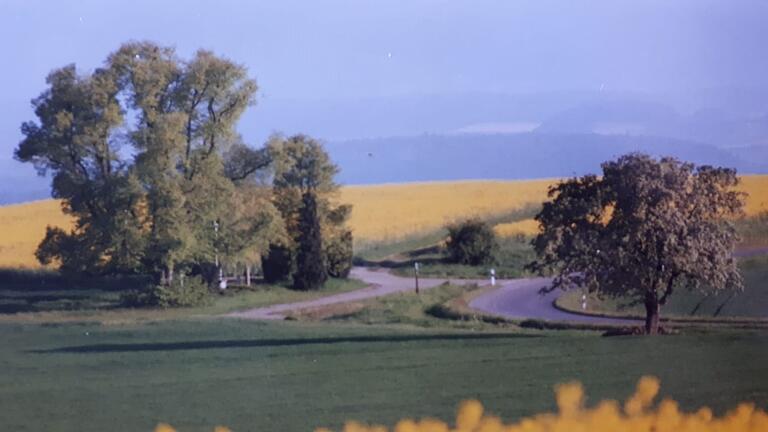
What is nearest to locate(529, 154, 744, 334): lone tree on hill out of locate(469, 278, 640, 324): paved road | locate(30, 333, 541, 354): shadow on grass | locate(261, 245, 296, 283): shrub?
locate(30, 333, 541, 354): shadow on grass

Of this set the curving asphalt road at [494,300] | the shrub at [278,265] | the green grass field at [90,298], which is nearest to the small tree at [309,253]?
the shrub at [278,265]

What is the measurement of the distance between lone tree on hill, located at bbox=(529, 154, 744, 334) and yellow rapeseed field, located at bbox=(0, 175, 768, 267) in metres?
6.15

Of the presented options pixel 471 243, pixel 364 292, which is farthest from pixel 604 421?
pixel 364 292

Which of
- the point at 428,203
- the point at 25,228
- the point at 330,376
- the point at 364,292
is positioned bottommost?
the point at 330,376

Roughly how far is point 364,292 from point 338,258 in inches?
193

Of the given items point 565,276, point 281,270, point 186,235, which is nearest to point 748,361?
point 565,276

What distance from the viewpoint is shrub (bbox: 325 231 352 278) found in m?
38.5

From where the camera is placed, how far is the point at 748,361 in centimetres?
1280

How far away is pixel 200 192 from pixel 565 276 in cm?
1368

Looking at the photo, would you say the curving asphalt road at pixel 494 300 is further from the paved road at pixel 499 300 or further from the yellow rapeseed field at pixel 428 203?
the yellow rapeseed field at pixel 428 203

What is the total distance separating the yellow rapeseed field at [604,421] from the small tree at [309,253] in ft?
83.7

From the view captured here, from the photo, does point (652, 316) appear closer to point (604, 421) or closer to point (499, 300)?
point (604, 421)

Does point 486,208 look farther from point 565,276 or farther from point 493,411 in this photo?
point 493,411

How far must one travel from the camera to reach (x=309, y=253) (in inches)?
1416
